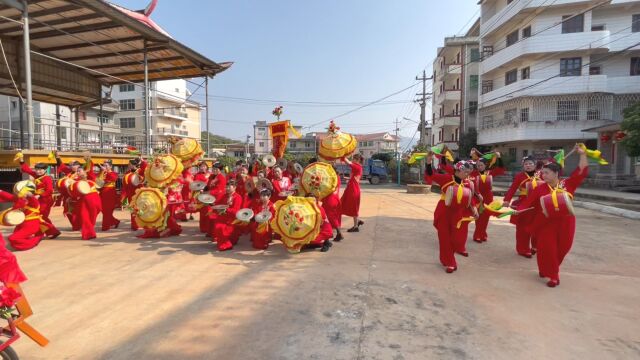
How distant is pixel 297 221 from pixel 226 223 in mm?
1380

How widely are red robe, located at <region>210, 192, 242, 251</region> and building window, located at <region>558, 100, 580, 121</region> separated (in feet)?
75.1

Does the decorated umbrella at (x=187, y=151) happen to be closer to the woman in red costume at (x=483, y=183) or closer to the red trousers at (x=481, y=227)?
the woman in red costume at (x=483, y=183)

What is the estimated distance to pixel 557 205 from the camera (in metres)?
4.14

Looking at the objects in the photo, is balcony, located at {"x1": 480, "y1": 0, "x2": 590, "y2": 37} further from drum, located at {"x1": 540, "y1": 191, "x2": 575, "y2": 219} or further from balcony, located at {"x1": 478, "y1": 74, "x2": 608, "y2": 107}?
drum, located at {"x1": 540, "y1": 191, "x2": 575, "y2": 219}

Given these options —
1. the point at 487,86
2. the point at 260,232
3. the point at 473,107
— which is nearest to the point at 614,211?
the point at 260,232

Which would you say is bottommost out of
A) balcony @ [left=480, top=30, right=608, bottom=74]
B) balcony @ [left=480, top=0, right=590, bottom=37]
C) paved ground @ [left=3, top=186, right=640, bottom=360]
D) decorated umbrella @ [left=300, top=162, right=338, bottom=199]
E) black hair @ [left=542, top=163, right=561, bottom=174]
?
paved ground @ [left=3, top=186, right=640, bottom=360]

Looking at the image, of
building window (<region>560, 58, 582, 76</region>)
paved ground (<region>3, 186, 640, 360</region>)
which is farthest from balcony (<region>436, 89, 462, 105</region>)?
paved ground (<region>3, 186, 640, 360</region>)

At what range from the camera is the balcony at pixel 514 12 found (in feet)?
71.7

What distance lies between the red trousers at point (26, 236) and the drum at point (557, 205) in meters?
7.34

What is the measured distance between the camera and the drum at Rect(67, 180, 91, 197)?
253 inches

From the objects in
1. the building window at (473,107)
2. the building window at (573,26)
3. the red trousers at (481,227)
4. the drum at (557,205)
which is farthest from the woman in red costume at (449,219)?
the building window at (473,107)

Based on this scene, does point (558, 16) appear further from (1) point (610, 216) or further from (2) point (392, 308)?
(2) point (392, 308)

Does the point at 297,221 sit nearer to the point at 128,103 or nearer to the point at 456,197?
the point at 456,197

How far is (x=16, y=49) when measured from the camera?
12.6 meters
